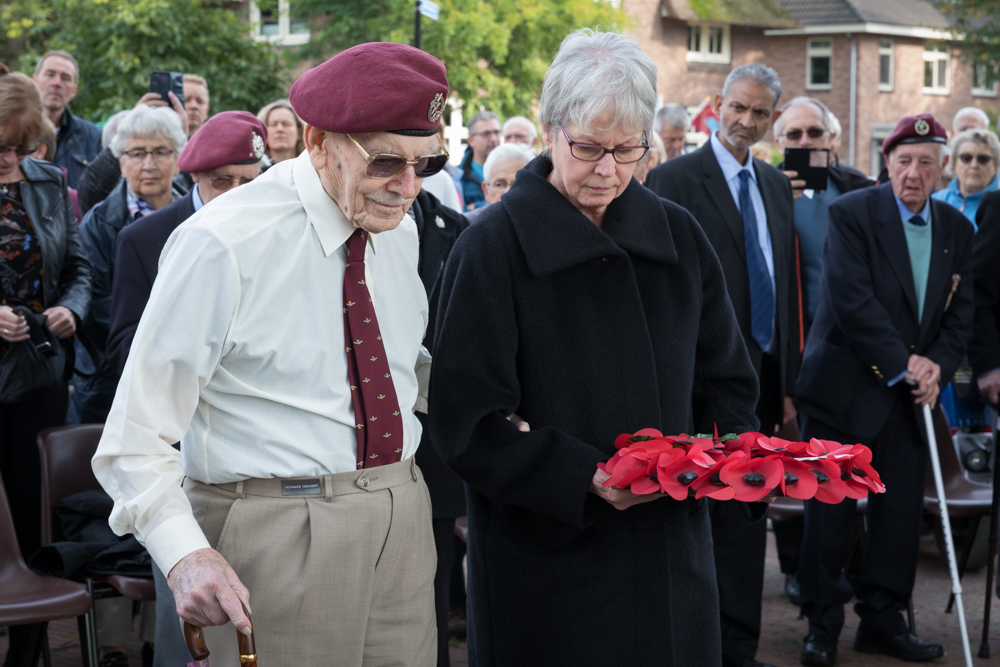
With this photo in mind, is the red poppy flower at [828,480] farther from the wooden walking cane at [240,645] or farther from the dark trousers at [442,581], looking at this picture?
the dark trousers at [442,581]

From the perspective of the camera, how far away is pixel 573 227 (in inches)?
102

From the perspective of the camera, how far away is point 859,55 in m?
36.4

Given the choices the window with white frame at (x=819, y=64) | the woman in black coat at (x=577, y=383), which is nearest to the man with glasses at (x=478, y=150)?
the woman in black coat at (x=577, y=383)

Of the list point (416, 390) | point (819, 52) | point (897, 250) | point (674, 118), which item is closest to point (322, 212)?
point (416, 390)

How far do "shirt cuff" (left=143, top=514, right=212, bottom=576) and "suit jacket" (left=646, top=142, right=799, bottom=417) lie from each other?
287cm

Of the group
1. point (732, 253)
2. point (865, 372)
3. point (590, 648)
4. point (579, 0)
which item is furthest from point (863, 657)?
point (579, 0)

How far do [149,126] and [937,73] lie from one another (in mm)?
38235

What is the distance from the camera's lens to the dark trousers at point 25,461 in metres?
4.76

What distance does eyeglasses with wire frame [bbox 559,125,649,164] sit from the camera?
8.41 feet

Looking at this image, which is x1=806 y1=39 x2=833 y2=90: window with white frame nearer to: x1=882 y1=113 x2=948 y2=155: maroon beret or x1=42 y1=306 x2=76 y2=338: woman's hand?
x1=882 y1=113 x2=948 y2=155: maroon beret

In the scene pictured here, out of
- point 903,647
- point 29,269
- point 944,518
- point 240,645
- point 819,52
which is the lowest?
point 903,647

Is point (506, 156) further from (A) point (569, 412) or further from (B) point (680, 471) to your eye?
(B) point (680, 471)

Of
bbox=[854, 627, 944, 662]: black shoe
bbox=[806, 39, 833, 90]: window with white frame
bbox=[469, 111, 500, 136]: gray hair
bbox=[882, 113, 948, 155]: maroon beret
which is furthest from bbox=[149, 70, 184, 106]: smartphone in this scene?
bbox=[806, 39, 833, 90]: window with white frame

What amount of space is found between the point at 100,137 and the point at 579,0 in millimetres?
20143
